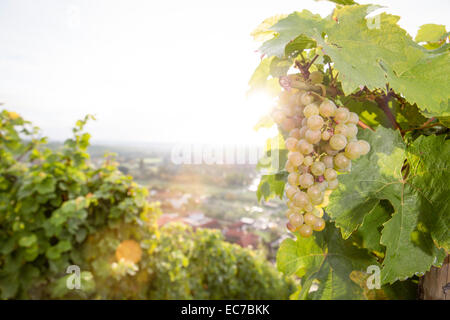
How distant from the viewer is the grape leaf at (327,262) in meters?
0.63

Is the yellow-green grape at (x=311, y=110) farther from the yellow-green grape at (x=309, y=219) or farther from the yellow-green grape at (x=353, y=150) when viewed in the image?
the yellow-green grape at (x=309, y=219)

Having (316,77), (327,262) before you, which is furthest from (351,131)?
(327,262)

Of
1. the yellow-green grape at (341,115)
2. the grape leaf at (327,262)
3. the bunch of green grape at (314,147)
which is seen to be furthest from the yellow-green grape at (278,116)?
the grape leaf at (327,262)

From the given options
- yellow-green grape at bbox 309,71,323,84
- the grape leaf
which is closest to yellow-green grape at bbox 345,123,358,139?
yellow-green grape at bbox 309,71,323,84

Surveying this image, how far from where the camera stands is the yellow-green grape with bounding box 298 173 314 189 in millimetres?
509

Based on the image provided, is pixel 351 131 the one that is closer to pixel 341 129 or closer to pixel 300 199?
pixel 341 129

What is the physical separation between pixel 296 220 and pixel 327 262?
24cm

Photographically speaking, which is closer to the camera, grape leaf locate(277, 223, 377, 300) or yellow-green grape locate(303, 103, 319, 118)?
yellow-green grape locate(303, 103, 319, 118)

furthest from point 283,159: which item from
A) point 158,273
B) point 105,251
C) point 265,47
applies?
point 158,273

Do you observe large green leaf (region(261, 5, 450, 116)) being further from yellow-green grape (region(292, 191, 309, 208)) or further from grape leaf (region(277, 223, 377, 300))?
grape leaf (region(277, 223, 377, 300))

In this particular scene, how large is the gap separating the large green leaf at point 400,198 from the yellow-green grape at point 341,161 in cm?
3

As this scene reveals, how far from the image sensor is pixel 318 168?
51cm

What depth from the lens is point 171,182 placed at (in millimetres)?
4961
